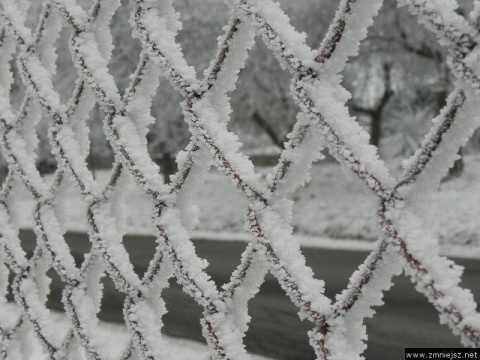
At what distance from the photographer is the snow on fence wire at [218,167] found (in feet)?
1.61

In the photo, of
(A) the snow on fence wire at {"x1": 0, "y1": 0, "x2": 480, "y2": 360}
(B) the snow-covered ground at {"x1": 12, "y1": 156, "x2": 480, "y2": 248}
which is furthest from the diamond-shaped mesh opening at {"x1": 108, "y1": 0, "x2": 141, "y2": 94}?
(A) the snow on fence wire at {"x1": 0, "y1": 0, "x2": 480, "y2": 360}

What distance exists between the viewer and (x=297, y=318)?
208 inches

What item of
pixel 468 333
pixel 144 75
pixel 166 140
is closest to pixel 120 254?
pixel 144 75

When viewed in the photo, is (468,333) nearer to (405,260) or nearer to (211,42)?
(405,260)

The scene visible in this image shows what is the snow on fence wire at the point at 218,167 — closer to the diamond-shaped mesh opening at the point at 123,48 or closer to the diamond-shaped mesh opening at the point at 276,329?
the diamond-shaped mesh opening at the point at 276,329

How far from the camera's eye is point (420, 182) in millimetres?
496

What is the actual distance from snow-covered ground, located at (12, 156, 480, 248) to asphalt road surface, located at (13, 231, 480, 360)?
5.32 ft

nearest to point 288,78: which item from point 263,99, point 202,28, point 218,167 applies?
point 263,99

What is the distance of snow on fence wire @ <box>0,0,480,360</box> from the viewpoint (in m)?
0.49

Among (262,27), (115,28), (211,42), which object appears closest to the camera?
(262,27)

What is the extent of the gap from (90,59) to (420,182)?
1.86 feet

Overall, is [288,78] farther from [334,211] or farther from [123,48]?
[123,48]

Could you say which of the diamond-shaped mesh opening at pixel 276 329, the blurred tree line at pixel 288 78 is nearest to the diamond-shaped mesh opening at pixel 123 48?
the blurred tree line at pixel 288 78

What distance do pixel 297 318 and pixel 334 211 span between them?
618 cm
